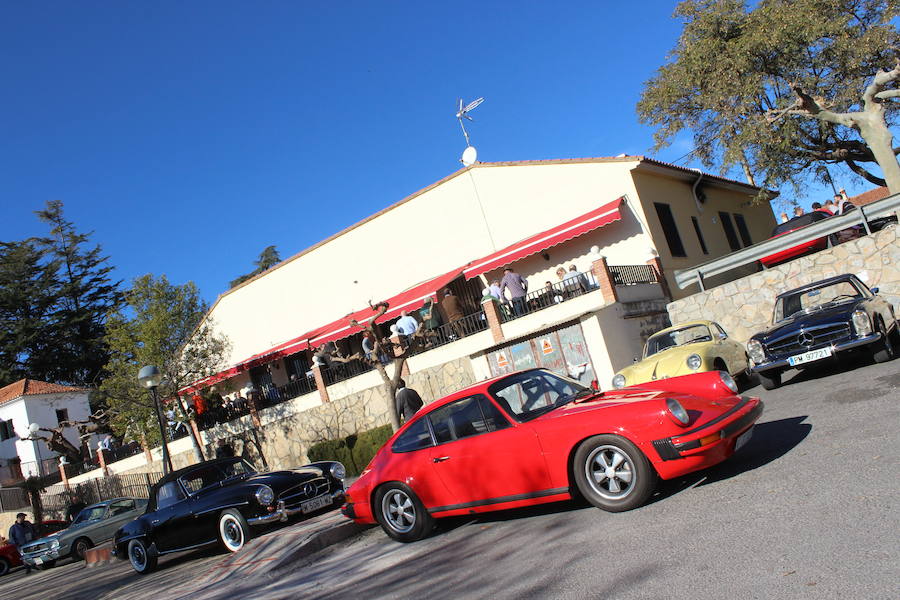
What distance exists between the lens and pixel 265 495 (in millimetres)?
9547

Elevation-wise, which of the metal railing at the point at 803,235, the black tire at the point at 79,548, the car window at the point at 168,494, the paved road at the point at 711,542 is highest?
the metal railing at the point at 803,235

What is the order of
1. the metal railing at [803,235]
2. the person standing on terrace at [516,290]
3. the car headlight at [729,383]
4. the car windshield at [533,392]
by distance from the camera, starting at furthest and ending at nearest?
the person standing on terrace at [516,290] < the metal railing at [803,235] < the car headlight at [729,383] < the car windshield at [533,392]

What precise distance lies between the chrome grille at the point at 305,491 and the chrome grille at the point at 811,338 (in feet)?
22.9

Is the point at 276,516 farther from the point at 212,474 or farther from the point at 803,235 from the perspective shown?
the point at 803,235

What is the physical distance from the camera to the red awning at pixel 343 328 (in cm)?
2025

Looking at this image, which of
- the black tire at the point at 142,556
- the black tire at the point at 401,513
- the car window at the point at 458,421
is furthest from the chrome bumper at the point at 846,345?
the black tire at the point at 142,556

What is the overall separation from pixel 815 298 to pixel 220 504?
981 cm

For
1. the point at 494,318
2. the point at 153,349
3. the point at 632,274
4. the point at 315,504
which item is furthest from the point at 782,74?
the point at 153,349

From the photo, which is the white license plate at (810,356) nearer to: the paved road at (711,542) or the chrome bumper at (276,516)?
the paved road at (711,542)

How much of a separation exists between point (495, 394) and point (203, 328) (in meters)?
22.2

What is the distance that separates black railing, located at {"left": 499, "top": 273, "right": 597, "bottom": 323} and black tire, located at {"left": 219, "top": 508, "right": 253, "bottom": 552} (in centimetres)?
1023

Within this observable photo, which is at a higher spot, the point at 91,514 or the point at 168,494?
the point at 168,494

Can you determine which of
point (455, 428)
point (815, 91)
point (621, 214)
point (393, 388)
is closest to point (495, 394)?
point (455, 428)

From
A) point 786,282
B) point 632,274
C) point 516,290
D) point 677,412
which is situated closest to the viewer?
point 677,412
